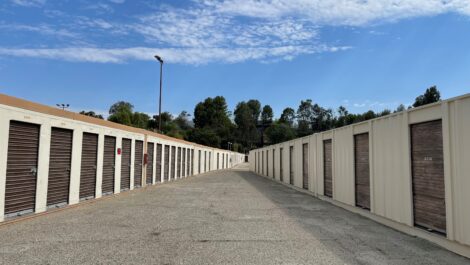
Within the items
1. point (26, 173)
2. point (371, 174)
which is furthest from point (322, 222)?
point (26, 173)

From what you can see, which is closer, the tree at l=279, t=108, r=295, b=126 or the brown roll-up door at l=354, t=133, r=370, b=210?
the brown roll-up door at l=354, t=133, r=370, b=210

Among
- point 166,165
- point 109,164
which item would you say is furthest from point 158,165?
point 109,164

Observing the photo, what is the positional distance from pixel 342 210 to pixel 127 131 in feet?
30.8

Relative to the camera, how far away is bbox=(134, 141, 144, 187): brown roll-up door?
16109mm

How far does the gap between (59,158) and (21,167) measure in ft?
5.13

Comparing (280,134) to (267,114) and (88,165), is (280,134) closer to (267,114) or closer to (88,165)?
(267,114)

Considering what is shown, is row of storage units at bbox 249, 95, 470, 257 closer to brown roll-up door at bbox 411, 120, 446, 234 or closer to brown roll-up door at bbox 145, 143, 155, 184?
brown roll-up door at bbox 411, 120, 446, 234

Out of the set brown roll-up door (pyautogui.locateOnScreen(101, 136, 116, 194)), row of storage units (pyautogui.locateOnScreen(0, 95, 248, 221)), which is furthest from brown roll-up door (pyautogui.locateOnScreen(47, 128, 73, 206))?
brown roll-up door (pyautogui.locateOnScreen(101, 136, 116, 194))

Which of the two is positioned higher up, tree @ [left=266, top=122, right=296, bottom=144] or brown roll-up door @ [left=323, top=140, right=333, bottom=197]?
tree @ [left=266, top=122, right=296, bottom=144]

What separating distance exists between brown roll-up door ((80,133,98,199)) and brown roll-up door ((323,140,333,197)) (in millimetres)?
8326

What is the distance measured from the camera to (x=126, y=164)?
15008mm

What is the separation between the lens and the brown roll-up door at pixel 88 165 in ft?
37.3

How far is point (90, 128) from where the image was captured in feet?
38.4

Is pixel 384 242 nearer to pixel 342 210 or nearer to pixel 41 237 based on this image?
pixel 342 210
